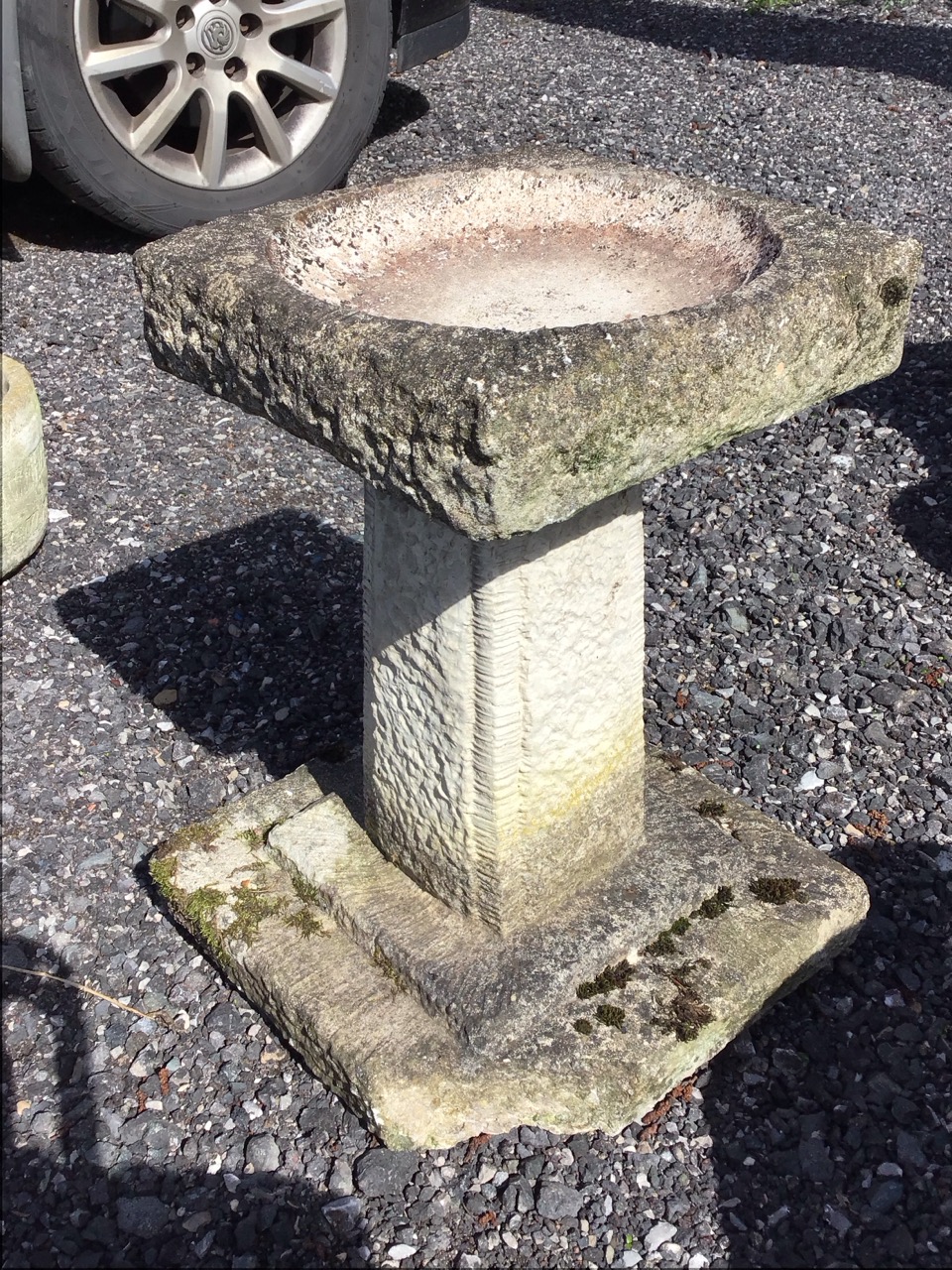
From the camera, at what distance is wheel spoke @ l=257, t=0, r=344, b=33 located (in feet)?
16.3

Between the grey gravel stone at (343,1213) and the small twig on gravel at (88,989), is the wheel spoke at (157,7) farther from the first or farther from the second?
the grey gravel stone at (343,1213)

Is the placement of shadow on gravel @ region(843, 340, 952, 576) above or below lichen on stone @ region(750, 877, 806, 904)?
above

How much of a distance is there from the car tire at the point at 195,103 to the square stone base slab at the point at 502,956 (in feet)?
10.4

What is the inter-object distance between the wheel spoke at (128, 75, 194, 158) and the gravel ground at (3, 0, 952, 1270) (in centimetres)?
56

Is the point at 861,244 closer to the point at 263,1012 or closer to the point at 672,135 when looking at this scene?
the point at 263,1012

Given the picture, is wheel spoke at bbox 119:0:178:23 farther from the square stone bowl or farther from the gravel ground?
the square stone bowl

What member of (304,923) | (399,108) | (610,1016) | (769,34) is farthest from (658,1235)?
(769,34)

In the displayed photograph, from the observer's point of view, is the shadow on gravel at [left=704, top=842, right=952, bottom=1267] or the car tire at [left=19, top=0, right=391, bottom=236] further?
the car tire at [left=19, top=0, right=391, bottom=236]

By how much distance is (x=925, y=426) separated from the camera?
4316 mm

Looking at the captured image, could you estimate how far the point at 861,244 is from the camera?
2127 millimetres

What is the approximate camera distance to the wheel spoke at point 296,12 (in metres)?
4.97

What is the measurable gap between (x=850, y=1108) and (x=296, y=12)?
14.6 feet

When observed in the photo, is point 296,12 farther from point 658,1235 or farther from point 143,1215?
point 658,1235

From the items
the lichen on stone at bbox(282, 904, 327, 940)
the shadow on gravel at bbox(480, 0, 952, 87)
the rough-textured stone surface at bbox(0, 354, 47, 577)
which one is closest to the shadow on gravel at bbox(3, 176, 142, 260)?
the rough-textured stone surface at bbox(0, 354, 47, 577)
